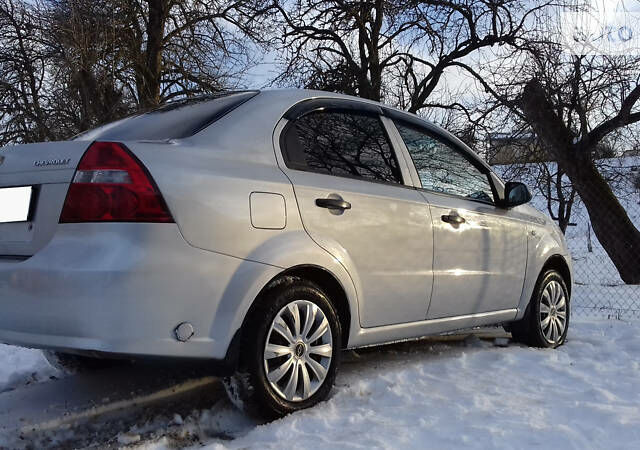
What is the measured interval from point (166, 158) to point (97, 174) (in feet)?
0.91

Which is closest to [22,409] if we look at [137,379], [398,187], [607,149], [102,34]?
[137,379]

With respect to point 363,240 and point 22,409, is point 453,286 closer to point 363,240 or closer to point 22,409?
point 363,240

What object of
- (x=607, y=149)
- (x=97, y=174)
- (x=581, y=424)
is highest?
(x=607, y=149)

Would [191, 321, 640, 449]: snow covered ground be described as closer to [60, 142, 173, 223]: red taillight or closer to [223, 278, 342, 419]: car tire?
[223, 278, 342, 419]: car tire

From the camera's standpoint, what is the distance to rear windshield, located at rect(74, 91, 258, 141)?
9.48 ft

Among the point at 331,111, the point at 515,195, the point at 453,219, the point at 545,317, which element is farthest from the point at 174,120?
the point at 545,317

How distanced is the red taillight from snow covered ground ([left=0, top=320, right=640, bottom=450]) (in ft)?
3.13

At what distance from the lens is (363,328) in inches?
127

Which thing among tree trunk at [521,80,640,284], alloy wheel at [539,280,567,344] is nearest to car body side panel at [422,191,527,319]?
alloy wheel at [539,280,567,344]

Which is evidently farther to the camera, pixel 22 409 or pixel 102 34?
pixel 102 34

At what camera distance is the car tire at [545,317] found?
453cm

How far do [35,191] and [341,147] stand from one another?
1562 millimetres

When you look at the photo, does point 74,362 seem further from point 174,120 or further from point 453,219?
point 453,219

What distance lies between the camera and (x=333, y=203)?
3.04 meters
